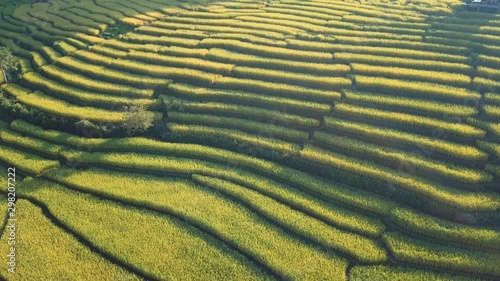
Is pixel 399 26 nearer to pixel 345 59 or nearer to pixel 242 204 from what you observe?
pixel 345 59

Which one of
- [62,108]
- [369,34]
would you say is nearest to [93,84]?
[62,108]

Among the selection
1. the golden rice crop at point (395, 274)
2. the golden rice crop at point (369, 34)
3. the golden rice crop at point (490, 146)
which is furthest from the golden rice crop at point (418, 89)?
the golden rice crop at point (395, 274)

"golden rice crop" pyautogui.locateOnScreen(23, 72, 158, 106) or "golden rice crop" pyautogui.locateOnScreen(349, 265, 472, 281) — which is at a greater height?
"golden rice crop" pyautogui.locateOnScreen(23, 72, 158, 106)

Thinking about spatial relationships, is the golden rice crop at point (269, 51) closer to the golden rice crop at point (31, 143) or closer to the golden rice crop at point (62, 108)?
the golden rice crop at point (62, 108)

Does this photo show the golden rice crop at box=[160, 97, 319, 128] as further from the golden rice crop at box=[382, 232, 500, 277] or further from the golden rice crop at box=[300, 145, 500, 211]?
the golden rice crop at box=[382, 232, 500, 277]

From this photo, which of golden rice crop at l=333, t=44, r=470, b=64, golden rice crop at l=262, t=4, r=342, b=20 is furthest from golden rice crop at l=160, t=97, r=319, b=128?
golden rice crop at l=262, t=4, r=342, b=20

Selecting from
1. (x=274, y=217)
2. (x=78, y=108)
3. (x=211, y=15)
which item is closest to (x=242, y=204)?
(x=274, y=217)
